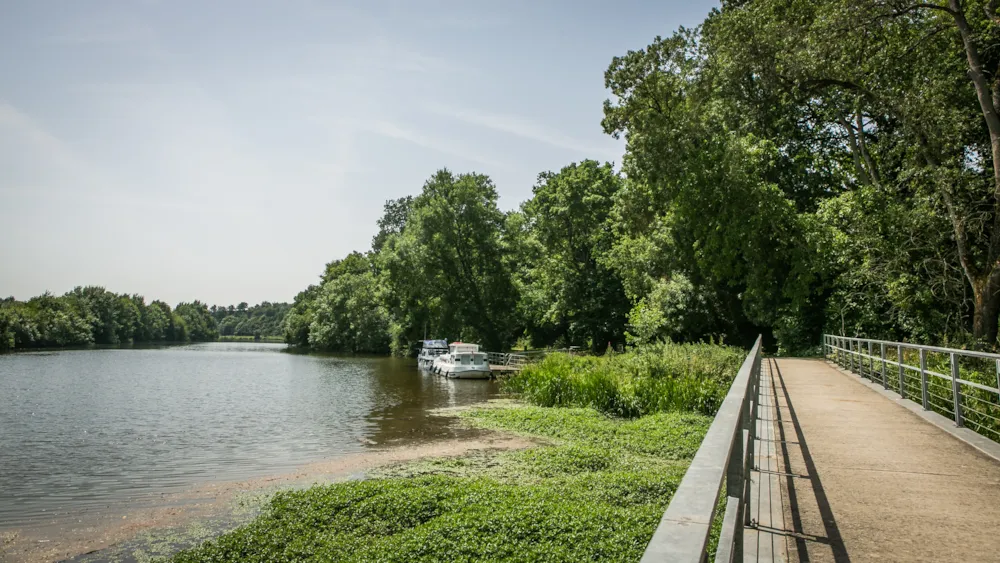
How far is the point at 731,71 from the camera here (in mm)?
24062

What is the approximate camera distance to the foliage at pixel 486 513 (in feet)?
24.2

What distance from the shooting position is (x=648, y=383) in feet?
65.6

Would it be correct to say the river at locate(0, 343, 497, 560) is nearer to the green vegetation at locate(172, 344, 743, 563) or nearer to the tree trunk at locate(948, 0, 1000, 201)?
the green vegetation at locate(172, 344, 743, 563)

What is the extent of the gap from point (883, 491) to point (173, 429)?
72.3ft

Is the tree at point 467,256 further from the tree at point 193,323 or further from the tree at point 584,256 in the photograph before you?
the tree at point 193,323

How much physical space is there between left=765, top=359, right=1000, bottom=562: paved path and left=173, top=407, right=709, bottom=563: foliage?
2091 mm

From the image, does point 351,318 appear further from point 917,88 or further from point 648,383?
point 917,88

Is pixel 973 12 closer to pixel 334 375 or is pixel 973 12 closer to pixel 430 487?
pixel 430 487

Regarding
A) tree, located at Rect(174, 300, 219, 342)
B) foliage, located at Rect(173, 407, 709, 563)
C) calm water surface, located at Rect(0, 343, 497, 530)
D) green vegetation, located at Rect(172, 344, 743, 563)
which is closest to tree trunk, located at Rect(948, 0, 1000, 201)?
green vegetation, located at Rect(172, 344, 743, 563)

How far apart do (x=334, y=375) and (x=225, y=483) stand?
3376 centimetres

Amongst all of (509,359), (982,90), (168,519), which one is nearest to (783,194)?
(982,90)

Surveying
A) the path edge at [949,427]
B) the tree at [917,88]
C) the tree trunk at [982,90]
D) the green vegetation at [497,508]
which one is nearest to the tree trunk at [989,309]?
the tree at [917,88]

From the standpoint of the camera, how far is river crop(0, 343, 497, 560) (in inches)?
534

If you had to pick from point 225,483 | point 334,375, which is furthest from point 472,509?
point 334,375
